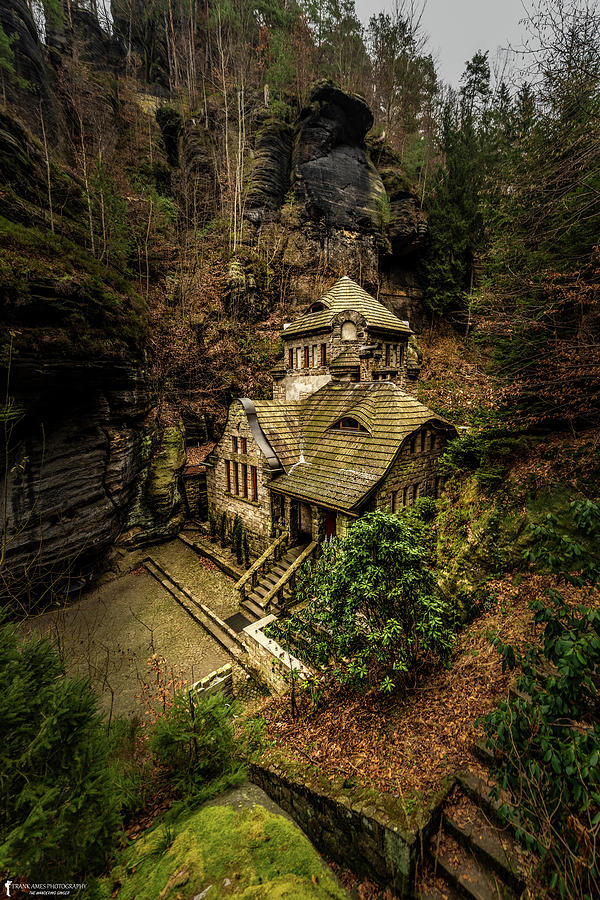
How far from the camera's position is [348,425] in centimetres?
1149

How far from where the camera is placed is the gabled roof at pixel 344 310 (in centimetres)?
1477

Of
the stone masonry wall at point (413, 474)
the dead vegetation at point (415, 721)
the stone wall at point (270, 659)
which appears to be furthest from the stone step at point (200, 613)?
the stone masonry wall at point (413, 474)

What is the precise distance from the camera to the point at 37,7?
69.2 ft

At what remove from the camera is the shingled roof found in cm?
948

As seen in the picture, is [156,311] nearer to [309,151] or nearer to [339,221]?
[339,221]

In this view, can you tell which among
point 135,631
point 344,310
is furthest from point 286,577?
point 344,310

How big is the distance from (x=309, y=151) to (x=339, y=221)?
17.6 feet

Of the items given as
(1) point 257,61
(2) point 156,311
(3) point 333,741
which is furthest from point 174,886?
(1) point 257,61

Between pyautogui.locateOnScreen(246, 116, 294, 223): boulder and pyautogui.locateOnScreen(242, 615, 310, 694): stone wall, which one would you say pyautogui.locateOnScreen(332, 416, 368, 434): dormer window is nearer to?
pyautogui.locateOnScreen(242, 615, 310, 694): stone wall

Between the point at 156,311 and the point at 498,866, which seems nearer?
the point at 498,866

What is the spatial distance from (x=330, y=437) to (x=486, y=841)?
9.74 m

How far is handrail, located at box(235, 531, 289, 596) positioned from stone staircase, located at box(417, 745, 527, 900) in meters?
8.02

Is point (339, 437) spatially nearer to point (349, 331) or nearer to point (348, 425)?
point (348, 425)

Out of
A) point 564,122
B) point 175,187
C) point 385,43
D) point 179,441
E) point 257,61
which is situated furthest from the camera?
point 385,43
